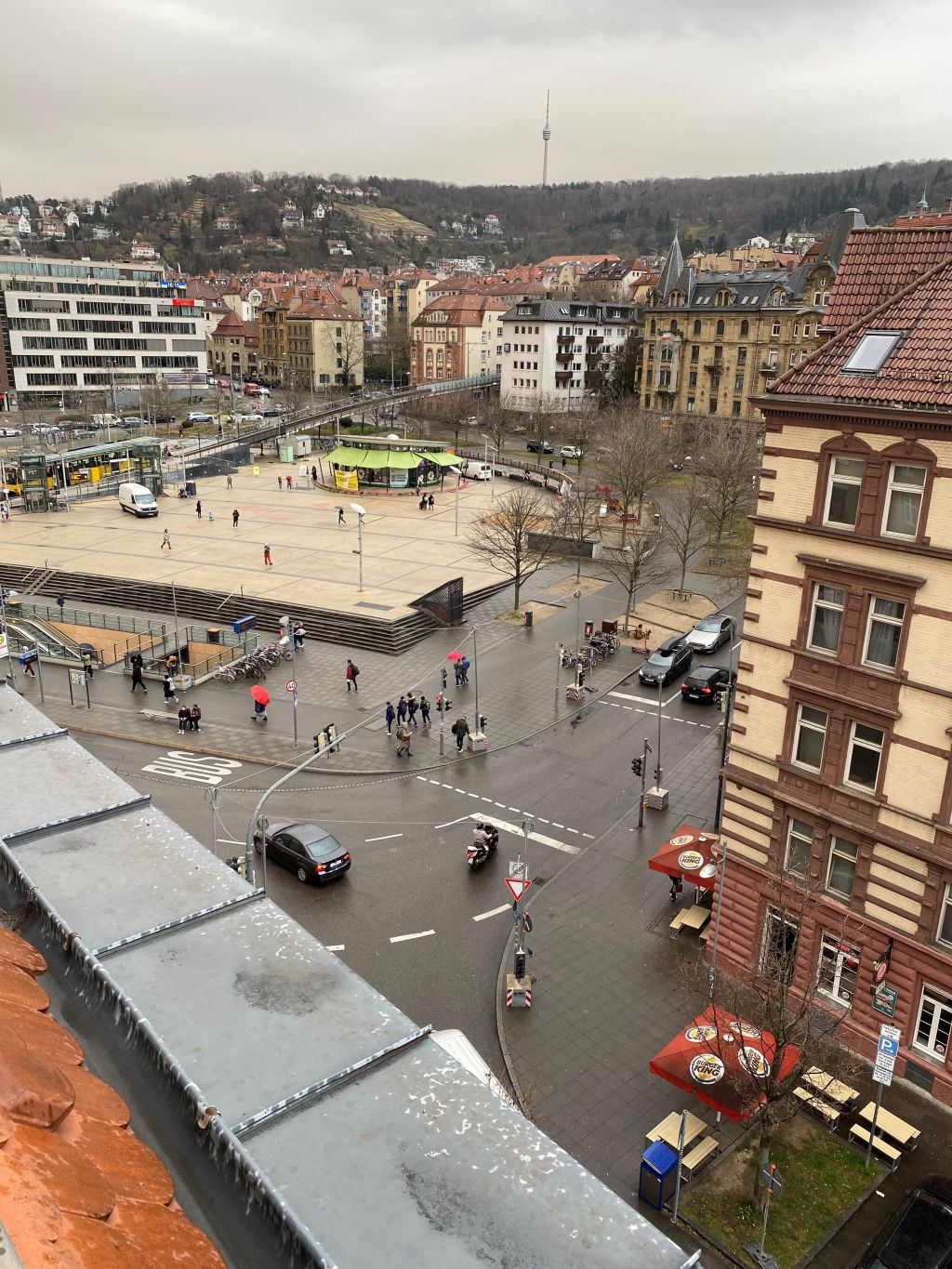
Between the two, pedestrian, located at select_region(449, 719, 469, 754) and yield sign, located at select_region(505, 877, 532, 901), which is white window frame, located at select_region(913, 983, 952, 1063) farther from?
pedestrian, located at select_region(449, 719, 469, 754)

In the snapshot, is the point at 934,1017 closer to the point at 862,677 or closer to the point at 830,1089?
the point at 830,1089

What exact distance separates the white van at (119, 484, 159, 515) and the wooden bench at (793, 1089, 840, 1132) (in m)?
59.8

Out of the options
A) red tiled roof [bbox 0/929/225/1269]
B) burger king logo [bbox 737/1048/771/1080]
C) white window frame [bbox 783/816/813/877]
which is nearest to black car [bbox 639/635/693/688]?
white window frame [bbox 783/816/813/877]

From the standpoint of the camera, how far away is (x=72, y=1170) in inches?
181

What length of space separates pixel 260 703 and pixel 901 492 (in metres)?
23.4

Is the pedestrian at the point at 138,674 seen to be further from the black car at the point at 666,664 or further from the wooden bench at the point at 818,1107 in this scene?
the wooden bench at the point at 818,1107

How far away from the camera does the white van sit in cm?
6606

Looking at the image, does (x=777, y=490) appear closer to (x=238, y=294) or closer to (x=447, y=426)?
(x=447, y=426)

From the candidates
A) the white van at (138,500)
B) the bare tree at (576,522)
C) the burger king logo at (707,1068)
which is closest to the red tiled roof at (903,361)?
the burger king logo at (707,1068)

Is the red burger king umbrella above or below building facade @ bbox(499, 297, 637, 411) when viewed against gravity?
below

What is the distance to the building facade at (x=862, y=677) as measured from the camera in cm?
1605

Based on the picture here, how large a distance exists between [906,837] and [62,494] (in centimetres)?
6917

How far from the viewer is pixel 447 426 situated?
366ft

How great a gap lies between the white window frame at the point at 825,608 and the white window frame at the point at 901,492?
1414 mm
